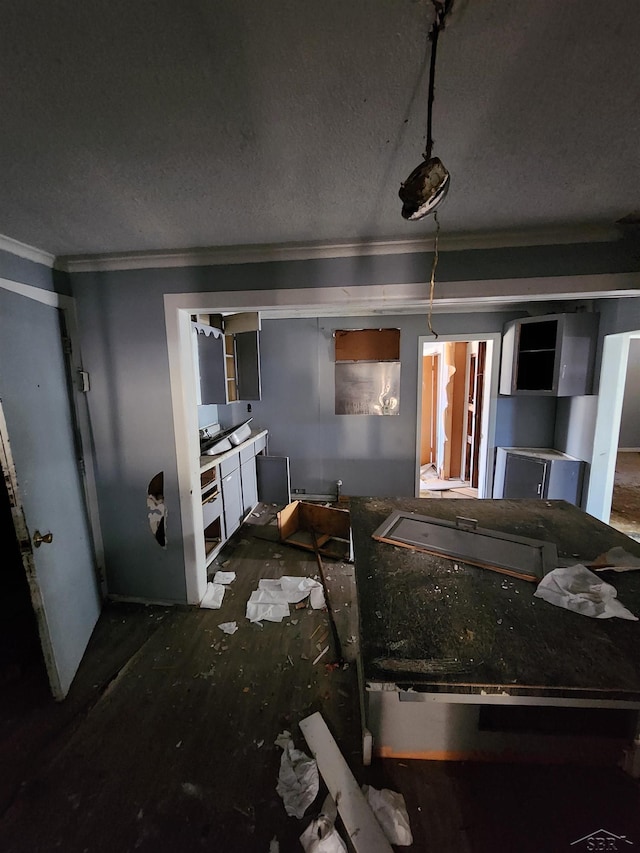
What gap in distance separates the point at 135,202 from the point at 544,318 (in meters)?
3.23

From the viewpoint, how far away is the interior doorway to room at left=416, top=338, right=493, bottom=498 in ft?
13.1

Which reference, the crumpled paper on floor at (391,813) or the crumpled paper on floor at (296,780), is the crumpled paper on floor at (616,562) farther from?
the crumpled paper on floor at (296,780)

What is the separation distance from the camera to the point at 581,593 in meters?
1.04

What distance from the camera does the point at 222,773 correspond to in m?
1.27

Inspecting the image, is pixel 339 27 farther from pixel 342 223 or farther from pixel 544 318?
pixel 544 318

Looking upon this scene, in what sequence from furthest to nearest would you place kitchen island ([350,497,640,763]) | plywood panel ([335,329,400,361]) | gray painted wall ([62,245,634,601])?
plywood panel ([335,329,400,361]), gray painted wall ([62,245,634,601]), kitchen island ([350,497,640,763])

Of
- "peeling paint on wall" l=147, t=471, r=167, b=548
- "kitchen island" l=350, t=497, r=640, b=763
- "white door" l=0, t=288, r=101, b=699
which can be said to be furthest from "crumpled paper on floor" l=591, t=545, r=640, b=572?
"white door" l=0, t=288, r=101, b=699

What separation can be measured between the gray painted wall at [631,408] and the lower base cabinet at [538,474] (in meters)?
4.54

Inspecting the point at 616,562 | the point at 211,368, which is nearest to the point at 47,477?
the point at 211,368

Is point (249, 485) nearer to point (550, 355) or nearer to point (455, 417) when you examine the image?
point (455, 417)

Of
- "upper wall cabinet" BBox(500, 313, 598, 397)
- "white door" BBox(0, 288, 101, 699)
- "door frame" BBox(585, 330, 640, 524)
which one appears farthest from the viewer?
"upper wall cabinet" BBox(500, 313, 598, 397)

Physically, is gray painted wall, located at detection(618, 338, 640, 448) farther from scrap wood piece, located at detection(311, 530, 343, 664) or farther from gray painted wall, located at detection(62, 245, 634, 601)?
scrap wood piece, located at detection(311, 530, 343, 664)

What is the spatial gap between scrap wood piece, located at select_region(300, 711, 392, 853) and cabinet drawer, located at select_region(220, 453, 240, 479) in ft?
5.97

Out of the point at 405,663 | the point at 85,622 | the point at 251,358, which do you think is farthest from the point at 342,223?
the point at 85,622
